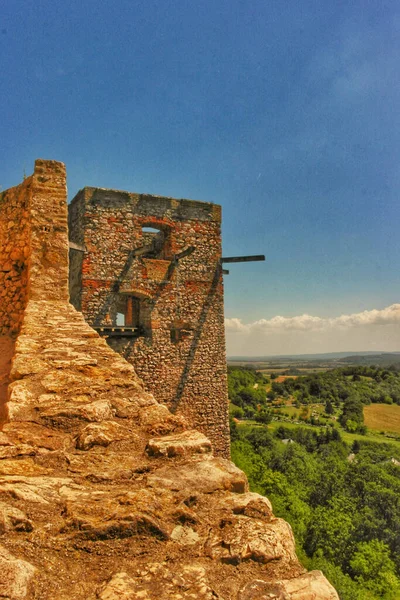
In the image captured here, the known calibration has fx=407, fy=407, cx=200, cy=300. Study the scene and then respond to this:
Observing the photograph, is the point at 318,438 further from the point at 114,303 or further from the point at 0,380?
the point at 0,380

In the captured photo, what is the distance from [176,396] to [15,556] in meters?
9.42

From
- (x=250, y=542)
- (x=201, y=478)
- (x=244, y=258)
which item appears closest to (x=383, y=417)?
(x=244, y=258)

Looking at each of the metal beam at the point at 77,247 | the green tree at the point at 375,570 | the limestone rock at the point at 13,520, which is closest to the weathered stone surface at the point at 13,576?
the limestone rock at the point at 13,520

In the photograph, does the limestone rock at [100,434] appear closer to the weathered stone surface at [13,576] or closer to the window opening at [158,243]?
the weathered stone surface at [13,576]

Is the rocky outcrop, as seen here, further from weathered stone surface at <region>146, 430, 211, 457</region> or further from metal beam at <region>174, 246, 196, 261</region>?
metal beam at <region>174, 246, 196, 261</region>

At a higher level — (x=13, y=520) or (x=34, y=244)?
(x=34, y=244)

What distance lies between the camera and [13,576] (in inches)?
53.5

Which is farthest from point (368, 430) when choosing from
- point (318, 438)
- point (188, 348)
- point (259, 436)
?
point (188, 348)

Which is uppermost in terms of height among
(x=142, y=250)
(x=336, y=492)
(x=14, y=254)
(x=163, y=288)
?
(x=142, y=250)

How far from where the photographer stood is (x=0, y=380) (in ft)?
11.8

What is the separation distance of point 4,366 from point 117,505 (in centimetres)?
262

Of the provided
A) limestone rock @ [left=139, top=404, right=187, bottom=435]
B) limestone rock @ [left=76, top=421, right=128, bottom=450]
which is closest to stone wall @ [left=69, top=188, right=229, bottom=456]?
limestone rock @ [left=139, top=404, right=187, bottom=435]

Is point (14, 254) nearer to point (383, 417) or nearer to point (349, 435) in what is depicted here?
point (349, 435)

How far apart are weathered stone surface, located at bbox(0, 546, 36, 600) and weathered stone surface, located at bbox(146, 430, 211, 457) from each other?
0.94 metres
